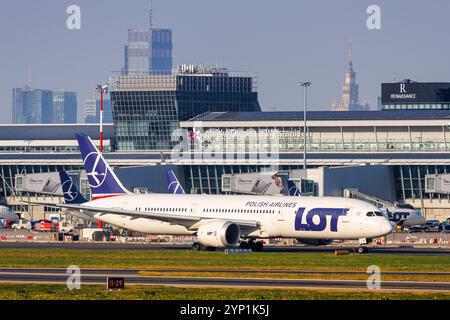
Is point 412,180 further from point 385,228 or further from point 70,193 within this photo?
point 385,228

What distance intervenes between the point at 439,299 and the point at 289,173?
11466 cm

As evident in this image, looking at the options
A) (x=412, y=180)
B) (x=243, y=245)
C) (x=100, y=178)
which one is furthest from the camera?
(x=412, y=180)

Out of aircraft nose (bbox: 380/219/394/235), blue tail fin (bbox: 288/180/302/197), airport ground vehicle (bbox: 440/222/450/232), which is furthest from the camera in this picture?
airport ground vehicle (bbox: 440/222/450/232)

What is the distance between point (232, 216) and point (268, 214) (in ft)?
12.1

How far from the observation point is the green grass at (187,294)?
60.6m

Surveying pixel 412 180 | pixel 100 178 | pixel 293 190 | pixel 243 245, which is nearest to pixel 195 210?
pixel 243 245

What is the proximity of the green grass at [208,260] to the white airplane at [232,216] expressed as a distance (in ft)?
10.4

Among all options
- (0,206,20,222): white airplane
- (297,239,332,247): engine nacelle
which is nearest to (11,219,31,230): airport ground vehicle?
(0,206,20,222): white airplane

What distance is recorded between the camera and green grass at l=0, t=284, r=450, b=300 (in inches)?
2387

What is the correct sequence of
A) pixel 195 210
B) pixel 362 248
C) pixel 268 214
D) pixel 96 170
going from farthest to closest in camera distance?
1. pixel 96 170
2. pixel 195 210
3. pixel 268 214
4. pixel 362 248

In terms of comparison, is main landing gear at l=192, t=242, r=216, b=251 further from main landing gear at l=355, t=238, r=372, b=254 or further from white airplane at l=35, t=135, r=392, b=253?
main landing gear at l=355, t=238, r=372, b=254

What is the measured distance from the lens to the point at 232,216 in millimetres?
111125

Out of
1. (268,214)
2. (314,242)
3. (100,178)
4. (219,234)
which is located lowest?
(314,242)
